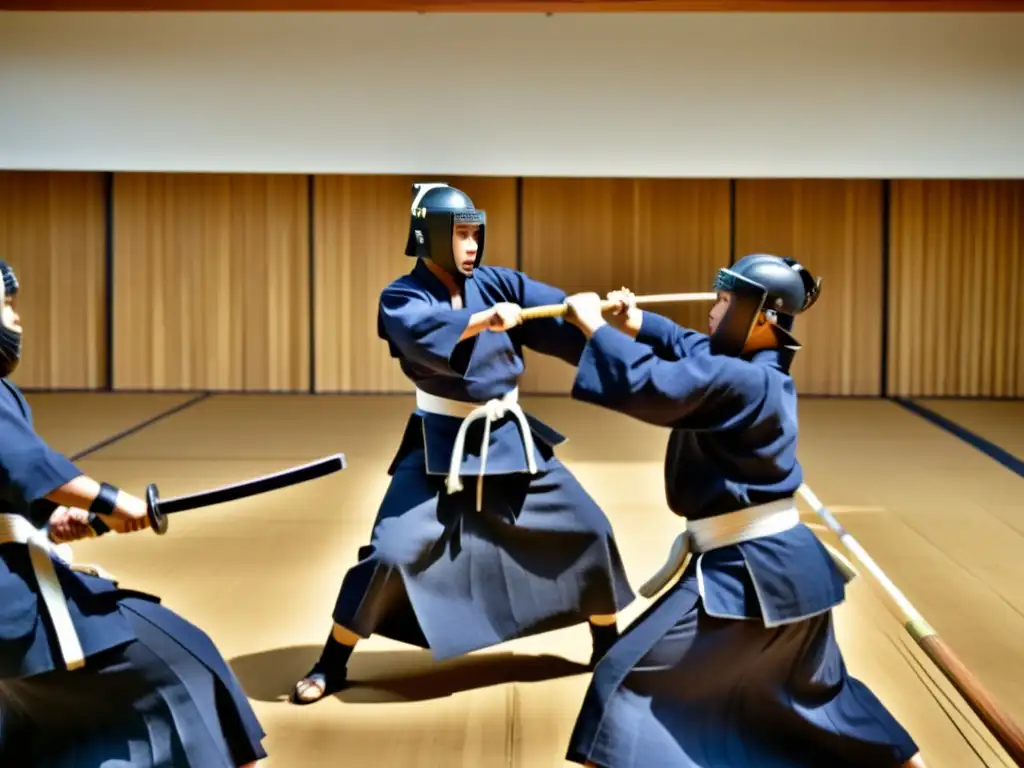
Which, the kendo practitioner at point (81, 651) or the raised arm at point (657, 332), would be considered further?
the raised arm at point (657, 332)

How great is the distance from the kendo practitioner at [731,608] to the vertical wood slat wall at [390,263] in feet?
18.0

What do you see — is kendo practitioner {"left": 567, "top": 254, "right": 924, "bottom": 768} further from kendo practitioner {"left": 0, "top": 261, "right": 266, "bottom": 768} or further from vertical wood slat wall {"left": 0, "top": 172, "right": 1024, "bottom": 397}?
vertical wood slat wall {"left": 0, "top": 172, "right": 1024, "bottom": 397}

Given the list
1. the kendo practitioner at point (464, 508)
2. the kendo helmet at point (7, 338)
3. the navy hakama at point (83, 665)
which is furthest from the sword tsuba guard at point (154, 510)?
the kendo practitioner at point (464, 508)

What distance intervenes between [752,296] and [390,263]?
5654mm

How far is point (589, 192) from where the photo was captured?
7.60 m

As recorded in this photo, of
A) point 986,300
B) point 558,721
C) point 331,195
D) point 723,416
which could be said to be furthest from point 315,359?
point 723,416

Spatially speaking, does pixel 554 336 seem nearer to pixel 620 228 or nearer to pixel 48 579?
pixel 48 579

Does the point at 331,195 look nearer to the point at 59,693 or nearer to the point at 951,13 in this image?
the point at 951,13

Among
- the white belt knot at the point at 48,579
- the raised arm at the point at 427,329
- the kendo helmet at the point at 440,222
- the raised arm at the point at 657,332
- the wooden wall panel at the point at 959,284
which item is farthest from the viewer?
the wooden wall panel at the point at 959,284

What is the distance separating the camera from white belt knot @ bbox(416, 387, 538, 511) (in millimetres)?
2822

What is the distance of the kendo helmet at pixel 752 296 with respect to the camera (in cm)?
215

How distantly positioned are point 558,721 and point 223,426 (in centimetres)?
421

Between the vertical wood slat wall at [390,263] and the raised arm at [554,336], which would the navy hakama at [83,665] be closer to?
the raised arm at [554,336]

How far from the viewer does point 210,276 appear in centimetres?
769
